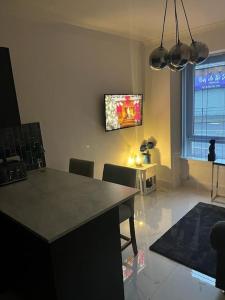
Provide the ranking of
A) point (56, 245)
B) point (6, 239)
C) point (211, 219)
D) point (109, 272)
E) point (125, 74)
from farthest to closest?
point (125, 74), point (211, 219), point (6, 239), point (109, 272), point (56, 245)

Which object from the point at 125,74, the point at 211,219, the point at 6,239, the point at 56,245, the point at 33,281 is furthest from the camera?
the point at 125,74

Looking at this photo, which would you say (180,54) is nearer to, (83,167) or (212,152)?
(83,167)

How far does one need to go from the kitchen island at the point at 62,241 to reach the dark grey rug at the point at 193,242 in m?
0.81

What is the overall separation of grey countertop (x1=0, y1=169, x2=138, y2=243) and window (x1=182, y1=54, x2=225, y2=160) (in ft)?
7.87

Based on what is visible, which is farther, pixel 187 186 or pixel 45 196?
pixel 187 186

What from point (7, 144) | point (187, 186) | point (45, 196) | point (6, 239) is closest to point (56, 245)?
point (45, 196)

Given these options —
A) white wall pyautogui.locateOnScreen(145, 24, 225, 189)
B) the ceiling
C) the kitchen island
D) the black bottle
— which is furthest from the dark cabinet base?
white wall pyautogui.locateOnScreen(145, 24, 225, 189)

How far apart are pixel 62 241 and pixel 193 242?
5.60 ft

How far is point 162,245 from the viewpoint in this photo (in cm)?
245

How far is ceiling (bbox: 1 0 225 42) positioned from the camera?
90.2 inches

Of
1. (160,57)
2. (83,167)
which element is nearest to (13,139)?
(83,167)

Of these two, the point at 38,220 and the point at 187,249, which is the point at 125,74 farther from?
the point at 38,220

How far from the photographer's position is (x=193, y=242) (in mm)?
2479

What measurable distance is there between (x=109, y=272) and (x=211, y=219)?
184 centimetres
